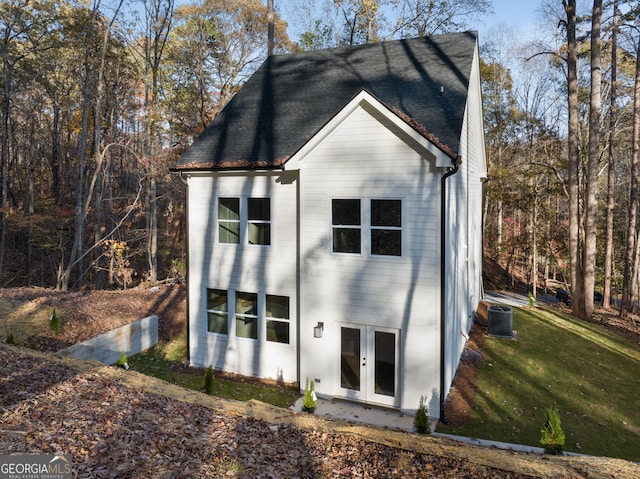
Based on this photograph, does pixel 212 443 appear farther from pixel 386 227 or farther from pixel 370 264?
pixel 386 227

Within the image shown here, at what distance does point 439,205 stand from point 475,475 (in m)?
5.44

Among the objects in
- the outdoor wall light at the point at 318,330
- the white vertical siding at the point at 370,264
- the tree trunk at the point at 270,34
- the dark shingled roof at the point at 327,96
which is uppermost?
the tree trunk at the point at 270,34

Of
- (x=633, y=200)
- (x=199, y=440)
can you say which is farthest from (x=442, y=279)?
(x=633, y=200)

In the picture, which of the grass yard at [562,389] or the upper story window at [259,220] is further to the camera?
the upper story window at [259,220]

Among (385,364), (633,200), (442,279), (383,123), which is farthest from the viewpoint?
(633,200)

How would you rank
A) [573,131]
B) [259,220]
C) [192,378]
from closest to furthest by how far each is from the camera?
[259,220] < [192,378] < [573,131]

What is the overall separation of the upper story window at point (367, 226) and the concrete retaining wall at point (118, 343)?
7.10 meters

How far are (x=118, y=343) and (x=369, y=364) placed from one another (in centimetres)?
752

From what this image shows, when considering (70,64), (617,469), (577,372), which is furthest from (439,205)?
(70,64)

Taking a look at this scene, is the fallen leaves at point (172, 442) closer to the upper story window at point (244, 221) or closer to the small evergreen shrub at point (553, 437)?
the small evergreen shrub at point (553, 437)

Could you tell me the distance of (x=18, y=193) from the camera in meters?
30.9

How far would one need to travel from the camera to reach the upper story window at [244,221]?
11.3 metres
